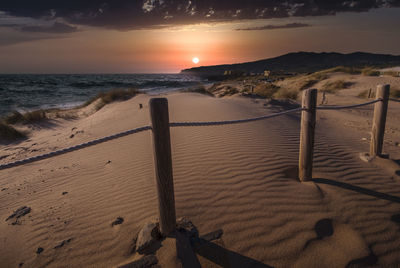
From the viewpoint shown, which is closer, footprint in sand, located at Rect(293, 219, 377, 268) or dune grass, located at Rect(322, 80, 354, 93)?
footprint in sand, located at Rect(293, 219, 377, 268)

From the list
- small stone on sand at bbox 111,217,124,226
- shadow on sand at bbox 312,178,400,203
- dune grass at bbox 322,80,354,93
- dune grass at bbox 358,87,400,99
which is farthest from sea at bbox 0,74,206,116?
dune grass at bbox 358,87,400,99

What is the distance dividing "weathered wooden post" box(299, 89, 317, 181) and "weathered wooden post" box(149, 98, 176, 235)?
71.4 inches

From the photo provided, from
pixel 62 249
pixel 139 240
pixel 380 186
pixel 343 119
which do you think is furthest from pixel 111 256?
pixel 343 119

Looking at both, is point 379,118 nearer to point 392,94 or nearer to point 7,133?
point 7,133

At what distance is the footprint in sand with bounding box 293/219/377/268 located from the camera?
2.08 m

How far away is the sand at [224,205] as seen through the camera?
87.6 inches

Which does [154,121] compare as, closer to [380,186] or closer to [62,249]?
[62,249]

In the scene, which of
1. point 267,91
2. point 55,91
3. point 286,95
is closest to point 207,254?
point 286,95

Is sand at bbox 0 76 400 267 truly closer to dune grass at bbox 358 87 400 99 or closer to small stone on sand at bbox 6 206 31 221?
small stone on sand at bbox 6 206 31 221

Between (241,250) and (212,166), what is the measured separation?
1700 millimetres

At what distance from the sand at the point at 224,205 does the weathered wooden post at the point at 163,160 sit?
0.79 feet

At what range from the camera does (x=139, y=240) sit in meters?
2.28

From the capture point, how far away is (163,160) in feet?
6.84

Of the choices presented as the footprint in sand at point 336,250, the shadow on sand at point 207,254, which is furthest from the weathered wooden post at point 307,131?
the shadow on sand at point 207,254
